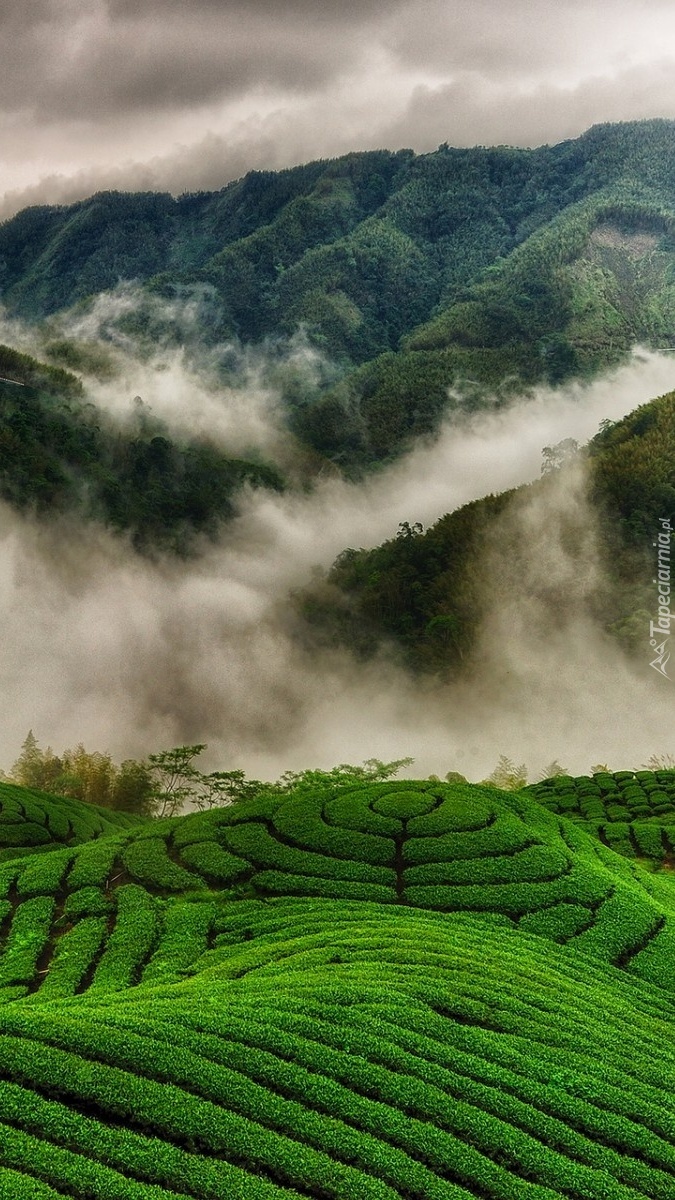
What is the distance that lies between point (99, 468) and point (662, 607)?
220ft

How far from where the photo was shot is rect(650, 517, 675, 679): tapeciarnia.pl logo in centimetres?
6531

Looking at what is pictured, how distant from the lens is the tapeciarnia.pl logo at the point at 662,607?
65.3 m

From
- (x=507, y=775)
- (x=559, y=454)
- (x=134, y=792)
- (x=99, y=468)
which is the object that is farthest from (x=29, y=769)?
(x=559, y=454)

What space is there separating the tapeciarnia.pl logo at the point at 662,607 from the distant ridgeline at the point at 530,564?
38.9 inches

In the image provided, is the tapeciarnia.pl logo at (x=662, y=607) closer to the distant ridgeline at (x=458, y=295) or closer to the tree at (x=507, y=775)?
the tree at (x=507, y=775)

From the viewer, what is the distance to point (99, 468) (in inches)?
4077

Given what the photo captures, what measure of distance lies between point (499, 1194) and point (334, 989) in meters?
4.01

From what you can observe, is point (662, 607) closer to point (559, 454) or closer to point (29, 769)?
point (559, 454)

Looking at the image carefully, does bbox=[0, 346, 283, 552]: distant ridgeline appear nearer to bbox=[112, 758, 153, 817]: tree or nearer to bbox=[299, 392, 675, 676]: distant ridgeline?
bbox=[299, 392, 675, 676]: distant ridgeline

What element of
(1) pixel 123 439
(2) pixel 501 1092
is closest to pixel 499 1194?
(2) pixel 501 1092

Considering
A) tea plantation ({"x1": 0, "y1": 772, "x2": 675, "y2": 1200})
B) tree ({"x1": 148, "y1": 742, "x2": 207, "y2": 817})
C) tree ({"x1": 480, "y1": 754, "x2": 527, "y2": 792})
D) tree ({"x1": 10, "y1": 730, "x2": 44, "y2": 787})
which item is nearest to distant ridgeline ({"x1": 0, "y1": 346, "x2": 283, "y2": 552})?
tree ({"x1": 10, "y1": 730, "x2": 44, "y2": 787})

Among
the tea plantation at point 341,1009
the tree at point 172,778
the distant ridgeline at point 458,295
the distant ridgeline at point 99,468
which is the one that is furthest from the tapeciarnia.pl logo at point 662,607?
the distant ridgeline at point 458,295

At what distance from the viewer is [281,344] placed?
177m

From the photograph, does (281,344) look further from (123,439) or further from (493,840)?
(493,840)
